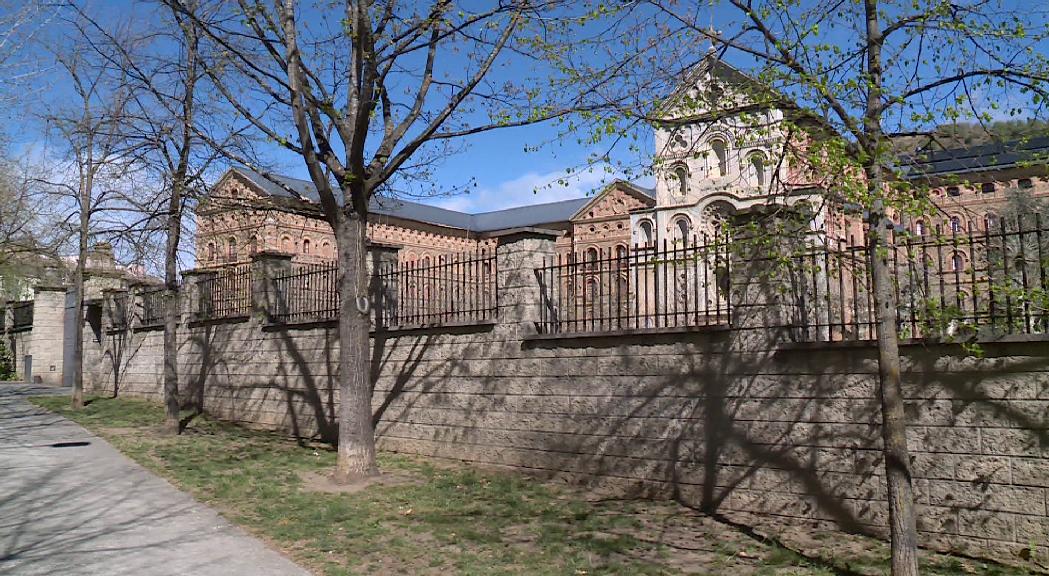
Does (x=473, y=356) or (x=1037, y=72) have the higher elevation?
(x=1037, y=72)

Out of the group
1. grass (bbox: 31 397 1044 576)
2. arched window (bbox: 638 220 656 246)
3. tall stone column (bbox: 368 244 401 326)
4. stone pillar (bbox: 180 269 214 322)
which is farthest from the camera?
arched window (bbox: 638 220 656 246)

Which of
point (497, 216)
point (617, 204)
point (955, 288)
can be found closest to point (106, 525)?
point (955, 288)

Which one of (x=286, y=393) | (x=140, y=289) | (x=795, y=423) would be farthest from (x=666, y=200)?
(x=795, y=423)

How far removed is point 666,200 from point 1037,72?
119 feet

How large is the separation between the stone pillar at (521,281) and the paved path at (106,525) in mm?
4020

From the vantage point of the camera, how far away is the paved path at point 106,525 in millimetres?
5621

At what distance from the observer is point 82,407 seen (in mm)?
15875

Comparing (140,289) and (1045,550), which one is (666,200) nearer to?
(140,289)

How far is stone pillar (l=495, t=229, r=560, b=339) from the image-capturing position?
30.6ft

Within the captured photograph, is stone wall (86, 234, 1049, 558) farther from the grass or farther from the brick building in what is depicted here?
the brick building

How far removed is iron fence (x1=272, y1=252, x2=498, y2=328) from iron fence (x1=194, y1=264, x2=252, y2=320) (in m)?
1.01

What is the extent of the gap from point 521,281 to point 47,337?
2195 cm

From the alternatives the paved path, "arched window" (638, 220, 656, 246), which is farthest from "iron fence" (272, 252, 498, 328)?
"arched window" (638, 220, 656, 246)

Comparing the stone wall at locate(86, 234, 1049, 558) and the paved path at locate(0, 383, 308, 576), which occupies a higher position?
the stone wall at locate(86, 234, 1049, 558)
